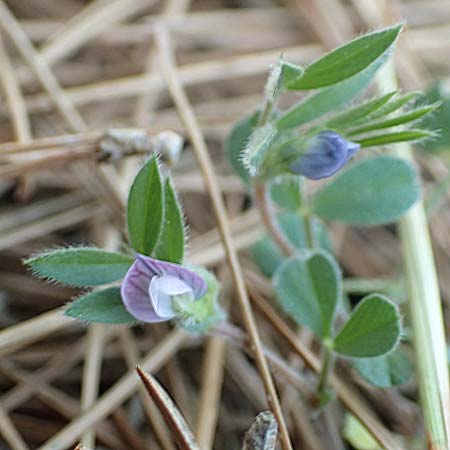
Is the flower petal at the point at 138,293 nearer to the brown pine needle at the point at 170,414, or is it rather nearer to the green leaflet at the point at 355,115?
the brown pine needle at the point at 170,414

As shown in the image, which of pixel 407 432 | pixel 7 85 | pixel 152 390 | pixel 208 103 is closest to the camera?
pixel 152 390

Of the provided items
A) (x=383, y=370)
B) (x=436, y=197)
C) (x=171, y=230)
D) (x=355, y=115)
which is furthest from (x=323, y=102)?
(x=436, y=197)

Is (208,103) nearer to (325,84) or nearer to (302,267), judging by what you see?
(302,267)

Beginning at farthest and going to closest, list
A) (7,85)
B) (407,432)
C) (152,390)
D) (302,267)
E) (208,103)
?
(208,103) < (7,85) < (407,432) < (302,267) < (152,390)

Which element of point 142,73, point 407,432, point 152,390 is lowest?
point 407,432

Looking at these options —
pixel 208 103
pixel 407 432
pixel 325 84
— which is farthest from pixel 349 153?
pixel 208 103

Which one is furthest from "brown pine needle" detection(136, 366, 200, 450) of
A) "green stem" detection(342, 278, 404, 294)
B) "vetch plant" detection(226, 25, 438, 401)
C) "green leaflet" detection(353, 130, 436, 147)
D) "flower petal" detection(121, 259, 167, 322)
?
"green stem" detection(342, 278, 404, 294)
